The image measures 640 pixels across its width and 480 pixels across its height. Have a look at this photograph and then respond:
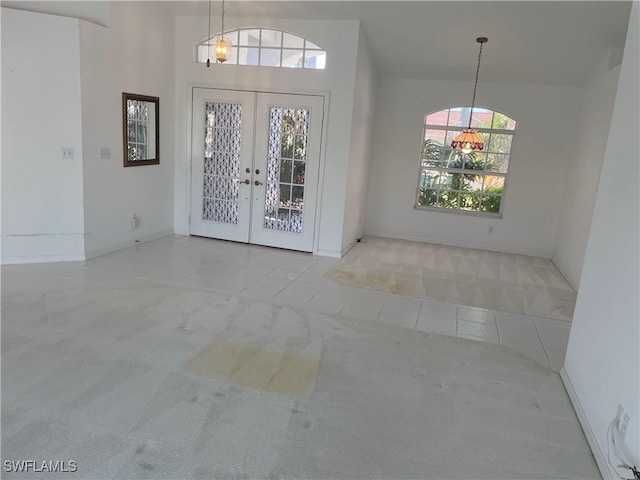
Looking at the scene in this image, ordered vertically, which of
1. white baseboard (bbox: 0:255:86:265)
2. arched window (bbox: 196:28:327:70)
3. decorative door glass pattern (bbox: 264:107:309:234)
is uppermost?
arched window (bbox: 196:28:327:70)

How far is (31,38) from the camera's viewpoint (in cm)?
423

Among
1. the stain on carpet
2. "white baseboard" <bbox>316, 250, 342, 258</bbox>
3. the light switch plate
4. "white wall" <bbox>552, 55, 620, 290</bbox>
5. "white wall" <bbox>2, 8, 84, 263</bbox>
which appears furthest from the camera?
"white baseboard" <bbox>316, 250, 342, 258</bbox>

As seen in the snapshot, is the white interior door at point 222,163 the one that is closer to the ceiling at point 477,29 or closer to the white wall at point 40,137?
the ceiling at point 477,29

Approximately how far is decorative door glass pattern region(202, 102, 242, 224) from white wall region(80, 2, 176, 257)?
506mm

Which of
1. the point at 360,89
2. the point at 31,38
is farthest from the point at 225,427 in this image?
the point at 360,89

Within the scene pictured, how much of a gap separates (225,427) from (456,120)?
6.09m

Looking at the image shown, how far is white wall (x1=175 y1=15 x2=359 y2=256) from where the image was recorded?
5.32 metres

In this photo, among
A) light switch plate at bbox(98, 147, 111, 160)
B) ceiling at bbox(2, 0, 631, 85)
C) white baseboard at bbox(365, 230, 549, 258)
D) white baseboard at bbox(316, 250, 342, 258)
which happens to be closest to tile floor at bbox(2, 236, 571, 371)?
white baseboard at bbox(316, 250, 342, 258)

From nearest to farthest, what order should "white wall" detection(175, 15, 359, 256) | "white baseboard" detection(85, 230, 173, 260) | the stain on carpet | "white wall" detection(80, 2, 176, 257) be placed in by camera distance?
the stain on carpet, "white wall" detection(80, 2, 176, 257), "white baseboard" detection(85, 230, 173, 260), "white wall" detection(175, 15, 359, 256)

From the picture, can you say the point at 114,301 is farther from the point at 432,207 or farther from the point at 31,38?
the point at 432,207

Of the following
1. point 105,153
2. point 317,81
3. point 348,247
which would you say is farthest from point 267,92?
point 348,247

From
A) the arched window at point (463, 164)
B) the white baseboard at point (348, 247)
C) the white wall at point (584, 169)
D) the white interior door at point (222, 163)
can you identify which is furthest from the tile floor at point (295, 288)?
the arched window at point (463, 164)

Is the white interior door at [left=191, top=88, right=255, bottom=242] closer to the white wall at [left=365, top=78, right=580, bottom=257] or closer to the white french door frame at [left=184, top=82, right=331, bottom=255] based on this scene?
the white french door frame at [left=184, top=82, right=331, bottom=255]

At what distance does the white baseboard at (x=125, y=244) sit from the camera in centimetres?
495
